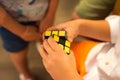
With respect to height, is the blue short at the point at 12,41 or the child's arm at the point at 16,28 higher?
the child's arm at the point at 16,28

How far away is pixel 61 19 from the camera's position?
1.45 meters

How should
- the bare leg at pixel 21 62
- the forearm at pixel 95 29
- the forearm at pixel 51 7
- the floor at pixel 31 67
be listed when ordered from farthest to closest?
1. the floor at pixel 31 67
2. the bare leg at pixel 21 62
3. the forearm at pixel 51 7
4. the forearm at pixel 95 29

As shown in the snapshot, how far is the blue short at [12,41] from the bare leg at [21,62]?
4cm

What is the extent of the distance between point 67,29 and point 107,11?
0.34 metres

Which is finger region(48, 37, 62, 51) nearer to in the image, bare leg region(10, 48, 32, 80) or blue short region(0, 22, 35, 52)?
blue short region(0, 22, 35, 52)

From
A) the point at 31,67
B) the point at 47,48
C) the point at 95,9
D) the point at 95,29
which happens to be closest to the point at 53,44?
the point at 47,48

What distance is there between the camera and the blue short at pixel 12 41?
0.98 meters

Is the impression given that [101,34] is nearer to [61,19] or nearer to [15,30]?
[15,30]

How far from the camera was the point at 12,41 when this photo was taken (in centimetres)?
100

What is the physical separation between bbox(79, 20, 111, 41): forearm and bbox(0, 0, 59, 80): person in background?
19cm

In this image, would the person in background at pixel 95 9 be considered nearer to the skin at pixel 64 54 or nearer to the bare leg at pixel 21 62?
the skin at pixel 64 54

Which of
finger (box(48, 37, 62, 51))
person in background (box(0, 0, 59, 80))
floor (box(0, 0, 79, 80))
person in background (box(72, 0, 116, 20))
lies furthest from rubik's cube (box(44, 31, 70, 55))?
floor (box(0, 0, 79, 80))

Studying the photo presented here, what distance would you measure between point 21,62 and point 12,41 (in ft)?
0.57

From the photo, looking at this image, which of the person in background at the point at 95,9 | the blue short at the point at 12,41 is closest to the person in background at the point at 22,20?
the blue short at the point at 12,41
